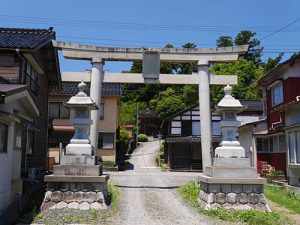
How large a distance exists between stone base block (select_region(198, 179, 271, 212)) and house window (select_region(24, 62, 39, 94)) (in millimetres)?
9622

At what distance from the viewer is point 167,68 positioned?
62594 millimetres

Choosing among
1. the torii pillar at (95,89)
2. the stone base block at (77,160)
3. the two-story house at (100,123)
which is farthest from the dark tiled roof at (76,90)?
the stone base block at (77,160)

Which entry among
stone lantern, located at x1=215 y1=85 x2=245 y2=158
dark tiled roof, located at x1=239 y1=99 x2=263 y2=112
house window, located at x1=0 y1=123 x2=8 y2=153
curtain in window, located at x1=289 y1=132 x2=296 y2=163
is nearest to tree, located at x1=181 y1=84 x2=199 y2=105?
dark tiled roof, located at x1=239 y1=99 x2=263 y2=112

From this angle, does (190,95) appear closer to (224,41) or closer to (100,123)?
(224,41)

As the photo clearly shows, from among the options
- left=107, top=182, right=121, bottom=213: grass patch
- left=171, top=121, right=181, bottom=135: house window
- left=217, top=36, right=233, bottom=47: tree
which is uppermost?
left=217, top=36, right=233, bottom=47: tree

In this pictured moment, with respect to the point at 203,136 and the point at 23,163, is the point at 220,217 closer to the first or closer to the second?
the point at 203,136

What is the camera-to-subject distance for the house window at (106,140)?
3362 centimetres

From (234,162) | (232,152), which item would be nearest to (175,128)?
(232,152)

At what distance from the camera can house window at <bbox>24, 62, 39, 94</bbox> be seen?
53.3ft

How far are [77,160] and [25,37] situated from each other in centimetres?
744

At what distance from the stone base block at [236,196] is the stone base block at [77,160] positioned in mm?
4070

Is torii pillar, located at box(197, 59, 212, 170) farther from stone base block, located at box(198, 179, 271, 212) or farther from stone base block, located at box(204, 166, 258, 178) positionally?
stone base block, located at box(198, 179, 271, 212)

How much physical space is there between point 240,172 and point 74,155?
5.66 m

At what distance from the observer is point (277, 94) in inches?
923
